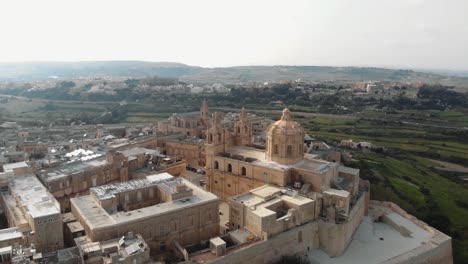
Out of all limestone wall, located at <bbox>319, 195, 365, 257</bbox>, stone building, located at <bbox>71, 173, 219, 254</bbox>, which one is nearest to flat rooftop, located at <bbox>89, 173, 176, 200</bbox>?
stone building, located at <bbox>71, 173, 219, 254</bbox>

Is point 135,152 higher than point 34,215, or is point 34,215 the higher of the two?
point 34,215

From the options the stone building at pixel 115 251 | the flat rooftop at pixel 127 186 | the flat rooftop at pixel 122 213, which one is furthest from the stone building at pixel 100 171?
the stone building at pixel 115 251

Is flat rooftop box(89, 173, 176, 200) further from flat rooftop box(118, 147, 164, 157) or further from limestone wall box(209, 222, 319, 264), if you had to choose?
flat rooftop box(118, 147, 164, 157)

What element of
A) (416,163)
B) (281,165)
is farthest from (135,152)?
(416,163)

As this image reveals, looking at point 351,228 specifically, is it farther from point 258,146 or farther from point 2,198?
point 2,198

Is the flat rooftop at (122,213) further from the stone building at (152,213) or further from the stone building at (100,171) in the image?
the stone building at (100,171)

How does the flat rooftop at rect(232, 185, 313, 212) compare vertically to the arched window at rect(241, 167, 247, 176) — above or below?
below

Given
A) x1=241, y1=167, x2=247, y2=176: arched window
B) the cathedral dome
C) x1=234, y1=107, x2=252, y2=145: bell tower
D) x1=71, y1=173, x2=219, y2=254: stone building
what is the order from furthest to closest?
1. x1=234, y1=107, x2=252, y2=145: bell tower
2. x1=241, y1=167, x2=247, y2=176: arched window
3. the cathedral dome
4. x1=71, y1=173, x2=219, y2=254: stone building

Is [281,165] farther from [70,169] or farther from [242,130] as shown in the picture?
[70,169]
